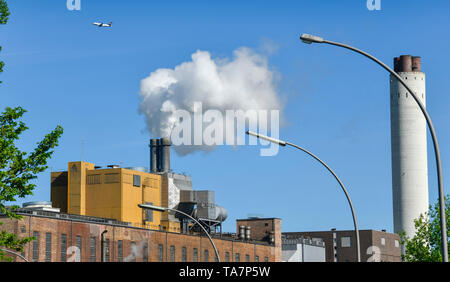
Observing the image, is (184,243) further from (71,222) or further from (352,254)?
(352,254)

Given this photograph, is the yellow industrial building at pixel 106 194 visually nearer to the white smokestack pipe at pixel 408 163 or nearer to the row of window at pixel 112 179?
the row of window at pixel 112 179

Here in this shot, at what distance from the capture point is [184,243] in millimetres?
93688

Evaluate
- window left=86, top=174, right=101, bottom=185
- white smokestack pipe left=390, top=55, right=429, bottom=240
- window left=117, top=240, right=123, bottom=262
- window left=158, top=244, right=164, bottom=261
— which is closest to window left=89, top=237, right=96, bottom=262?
window left=117, top=240, right=123, bottom=262

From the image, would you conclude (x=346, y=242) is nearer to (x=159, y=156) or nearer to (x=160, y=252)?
(x=159, y=156)

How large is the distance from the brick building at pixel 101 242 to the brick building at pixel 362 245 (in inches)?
1178

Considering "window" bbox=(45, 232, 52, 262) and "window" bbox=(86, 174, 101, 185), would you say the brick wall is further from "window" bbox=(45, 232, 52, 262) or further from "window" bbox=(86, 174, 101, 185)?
"window" bbox=(86, 174, 101, 185)

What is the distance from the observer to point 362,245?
129000 mm

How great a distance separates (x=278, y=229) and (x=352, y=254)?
2161 centimetres

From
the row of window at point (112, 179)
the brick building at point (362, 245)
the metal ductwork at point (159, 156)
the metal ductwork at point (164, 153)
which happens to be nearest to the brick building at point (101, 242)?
the row of window at point (112, 179)

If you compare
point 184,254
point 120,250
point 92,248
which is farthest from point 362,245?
point 92,248

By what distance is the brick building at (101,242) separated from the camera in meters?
75.2

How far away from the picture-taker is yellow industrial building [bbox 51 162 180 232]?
3809 inches

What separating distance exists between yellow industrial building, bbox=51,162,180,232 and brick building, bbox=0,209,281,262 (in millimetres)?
5514
